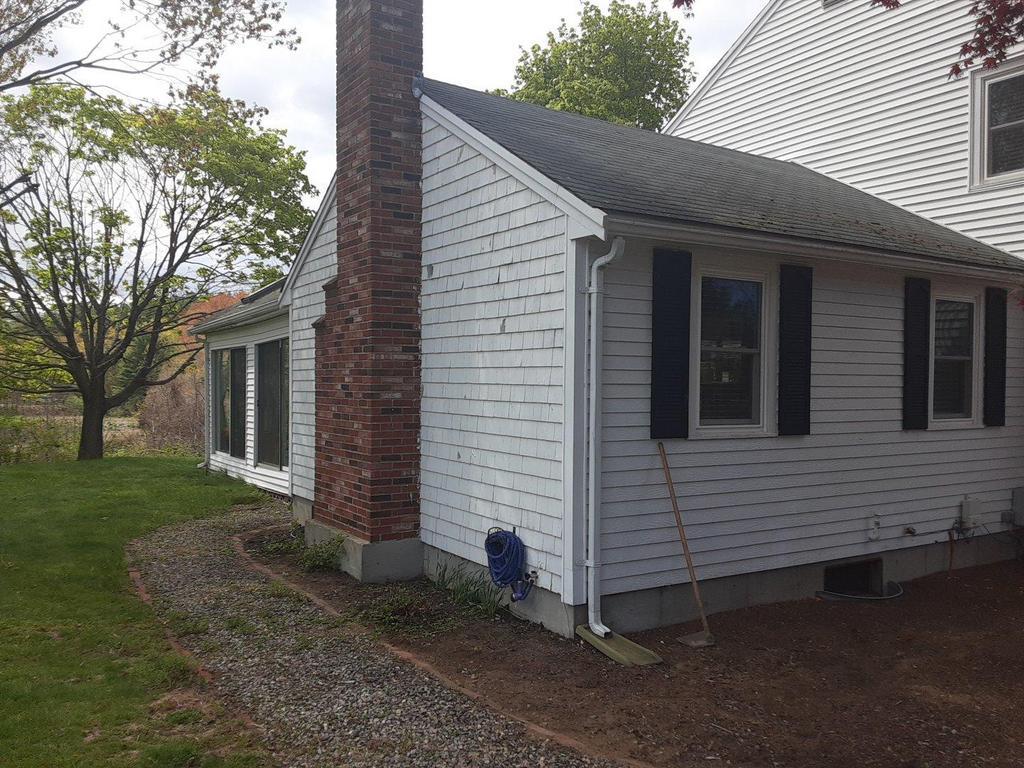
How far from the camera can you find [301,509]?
912 centimetres

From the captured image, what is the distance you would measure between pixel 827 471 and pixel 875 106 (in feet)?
20.5

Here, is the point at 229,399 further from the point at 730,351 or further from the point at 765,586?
the point at 765,586

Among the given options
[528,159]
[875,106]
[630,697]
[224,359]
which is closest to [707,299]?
[528,159]

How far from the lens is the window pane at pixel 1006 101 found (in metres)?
8.61

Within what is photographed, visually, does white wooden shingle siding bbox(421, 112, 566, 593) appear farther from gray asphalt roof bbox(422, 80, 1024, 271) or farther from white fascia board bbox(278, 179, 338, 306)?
white fascia board bbox(278, 179, 338, 306)

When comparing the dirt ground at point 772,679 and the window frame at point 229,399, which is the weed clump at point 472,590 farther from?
the window frame at point 229,399

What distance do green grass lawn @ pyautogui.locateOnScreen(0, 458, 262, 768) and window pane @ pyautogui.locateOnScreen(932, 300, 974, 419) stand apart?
705 centimetres

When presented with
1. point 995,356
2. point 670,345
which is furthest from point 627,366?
point 995,356

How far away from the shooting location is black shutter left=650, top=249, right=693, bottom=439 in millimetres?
5402

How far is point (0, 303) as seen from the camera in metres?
16.5

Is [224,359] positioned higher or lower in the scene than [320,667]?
higher

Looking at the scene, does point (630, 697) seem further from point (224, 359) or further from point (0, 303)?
point (0, 303)

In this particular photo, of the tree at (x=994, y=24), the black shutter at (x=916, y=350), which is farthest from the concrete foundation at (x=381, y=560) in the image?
the tree at (x=994, y=24)

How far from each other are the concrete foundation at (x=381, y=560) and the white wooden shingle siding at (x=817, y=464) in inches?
91.1
